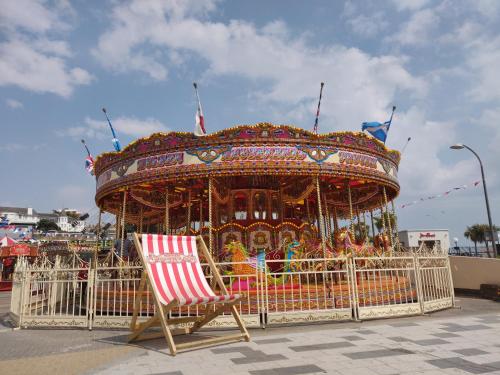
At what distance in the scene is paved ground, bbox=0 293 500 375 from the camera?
4.70 m

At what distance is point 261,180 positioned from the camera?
49.2 feet

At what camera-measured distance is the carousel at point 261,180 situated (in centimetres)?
1146

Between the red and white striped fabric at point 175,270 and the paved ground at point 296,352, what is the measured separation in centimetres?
83

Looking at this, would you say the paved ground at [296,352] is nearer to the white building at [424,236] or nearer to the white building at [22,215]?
the white building at [424,236]

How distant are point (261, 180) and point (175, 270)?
8.40 meters

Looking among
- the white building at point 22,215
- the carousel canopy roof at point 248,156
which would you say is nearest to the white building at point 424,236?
the carousel canopy roof at point 248,156

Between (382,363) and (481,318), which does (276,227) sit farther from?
(382,363)

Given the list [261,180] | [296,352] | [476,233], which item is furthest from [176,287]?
[476,233]

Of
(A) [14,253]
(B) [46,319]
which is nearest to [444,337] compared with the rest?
(B) [46,319]

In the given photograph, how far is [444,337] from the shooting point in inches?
251

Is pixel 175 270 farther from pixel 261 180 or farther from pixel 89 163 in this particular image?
pixel 89 163

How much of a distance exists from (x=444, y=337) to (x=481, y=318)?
280cm

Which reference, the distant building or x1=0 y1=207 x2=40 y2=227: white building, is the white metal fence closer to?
the distant building

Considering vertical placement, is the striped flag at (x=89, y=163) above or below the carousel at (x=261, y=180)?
above
